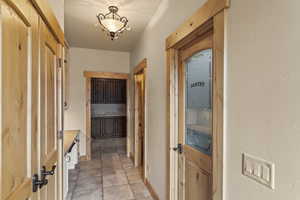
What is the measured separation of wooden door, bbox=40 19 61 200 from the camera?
1.27 m

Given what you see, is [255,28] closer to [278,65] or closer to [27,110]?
[278,65]

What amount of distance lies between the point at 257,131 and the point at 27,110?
4.19 feet

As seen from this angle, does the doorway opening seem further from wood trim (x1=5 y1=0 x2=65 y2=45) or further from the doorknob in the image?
the doorknob

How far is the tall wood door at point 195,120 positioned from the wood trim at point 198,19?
0.13 meters

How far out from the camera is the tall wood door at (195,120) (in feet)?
4.91

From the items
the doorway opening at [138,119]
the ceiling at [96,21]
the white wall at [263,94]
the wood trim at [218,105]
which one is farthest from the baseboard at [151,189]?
the ceiling at [96,21]

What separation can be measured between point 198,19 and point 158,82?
113cm

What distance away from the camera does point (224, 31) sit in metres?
1.10

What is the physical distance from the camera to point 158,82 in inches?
95.1

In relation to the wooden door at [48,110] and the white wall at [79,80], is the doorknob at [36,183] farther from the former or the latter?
the white wall at [79,80]

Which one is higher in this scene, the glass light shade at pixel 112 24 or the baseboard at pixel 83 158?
the glass light shade at pixel 112 24

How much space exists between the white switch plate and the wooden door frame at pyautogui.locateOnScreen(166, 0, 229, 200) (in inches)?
7.2

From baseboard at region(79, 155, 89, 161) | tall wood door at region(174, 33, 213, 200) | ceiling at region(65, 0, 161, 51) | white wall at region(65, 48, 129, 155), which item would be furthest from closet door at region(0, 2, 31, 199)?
baseboard at region(79, 155, 89, 161)

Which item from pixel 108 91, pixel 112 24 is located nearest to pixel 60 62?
pixel 112 24
